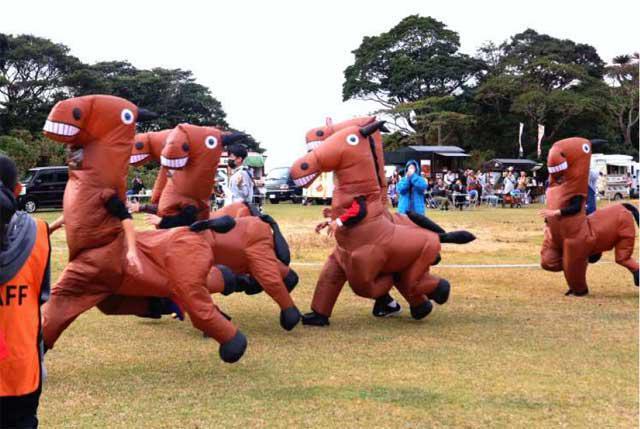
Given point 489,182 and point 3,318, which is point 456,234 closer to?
point 3,318

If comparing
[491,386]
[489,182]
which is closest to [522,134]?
[489,182]

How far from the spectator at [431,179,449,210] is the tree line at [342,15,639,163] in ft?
48.2

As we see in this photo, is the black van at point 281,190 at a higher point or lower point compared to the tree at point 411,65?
lower

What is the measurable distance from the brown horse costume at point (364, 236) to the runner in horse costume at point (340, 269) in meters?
0.01

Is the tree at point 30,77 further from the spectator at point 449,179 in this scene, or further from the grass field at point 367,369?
the grass field at point 367,369

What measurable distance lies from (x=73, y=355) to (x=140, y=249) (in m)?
1.18

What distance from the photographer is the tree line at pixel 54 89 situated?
104ft

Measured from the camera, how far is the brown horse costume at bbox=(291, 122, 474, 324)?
23.6 ft

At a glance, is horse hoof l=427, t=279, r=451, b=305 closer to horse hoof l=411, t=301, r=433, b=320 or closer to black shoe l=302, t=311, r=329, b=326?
horse hoof l=411, t=301, r=433, b=320

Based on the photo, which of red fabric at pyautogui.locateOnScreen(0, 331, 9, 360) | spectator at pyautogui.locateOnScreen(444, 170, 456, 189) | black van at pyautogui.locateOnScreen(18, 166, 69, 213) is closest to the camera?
red fabric at pyautogui.locateOnScreen(0, 331, 9, 360)

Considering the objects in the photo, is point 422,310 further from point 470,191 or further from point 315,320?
point 470,191

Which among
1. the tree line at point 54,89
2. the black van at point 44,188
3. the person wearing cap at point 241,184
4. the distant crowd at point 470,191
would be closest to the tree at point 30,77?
the tree line at point 54,89

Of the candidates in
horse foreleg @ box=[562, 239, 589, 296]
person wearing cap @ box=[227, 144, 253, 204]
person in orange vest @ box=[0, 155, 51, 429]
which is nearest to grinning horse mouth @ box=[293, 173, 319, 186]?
person wearing cap @ box=[227, 144, 253, 204]

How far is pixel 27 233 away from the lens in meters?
3.27
